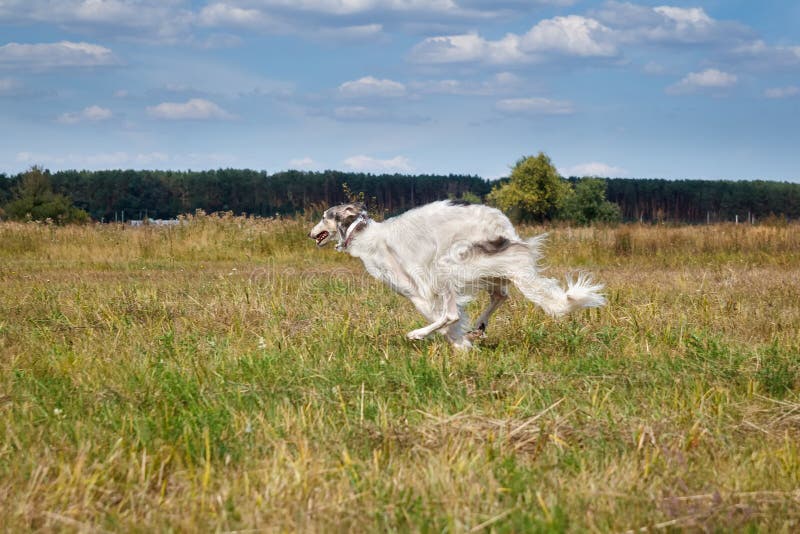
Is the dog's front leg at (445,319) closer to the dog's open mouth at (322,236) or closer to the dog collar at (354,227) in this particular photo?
the dog collar at (354,227)

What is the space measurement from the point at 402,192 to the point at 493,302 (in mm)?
95449

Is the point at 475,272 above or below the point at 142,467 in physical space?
above

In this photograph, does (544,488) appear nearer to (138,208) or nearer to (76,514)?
(76,514)

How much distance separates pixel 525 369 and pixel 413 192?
95.5 m

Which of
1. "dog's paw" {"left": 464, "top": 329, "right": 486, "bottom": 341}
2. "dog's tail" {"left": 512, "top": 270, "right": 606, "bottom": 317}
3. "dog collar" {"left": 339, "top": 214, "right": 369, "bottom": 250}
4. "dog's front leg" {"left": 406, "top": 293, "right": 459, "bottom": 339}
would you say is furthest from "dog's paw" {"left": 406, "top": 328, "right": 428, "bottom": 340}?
"dog collar" {"left": 339, "top": 214, "right": 369, "bottom": 250}

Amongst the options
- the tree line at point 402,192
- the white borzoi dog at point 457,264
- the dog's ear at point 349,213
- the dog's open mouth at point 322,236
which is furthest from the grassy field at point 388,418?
the tree line at point 402,192

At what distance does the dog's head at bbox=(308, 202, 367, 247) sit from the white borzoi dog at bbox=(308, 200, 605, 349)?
1.48 feet

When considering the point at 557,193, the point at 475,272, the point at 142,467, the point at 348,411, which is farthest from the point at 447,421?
the point at 557,193

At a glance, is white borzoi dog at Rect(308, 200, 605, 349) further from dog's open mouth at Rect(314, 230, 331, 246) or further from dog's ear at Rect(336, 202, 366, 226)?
dog's open mouth at Rect(314, 230, 331, 246)

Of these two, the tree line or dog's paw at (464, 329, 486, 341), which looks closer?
dog's paw at (464, 329, 486, 341)

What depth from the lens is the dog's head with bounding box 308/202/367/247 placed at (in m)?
7.62

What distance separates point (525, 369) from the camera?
6102 millimetres

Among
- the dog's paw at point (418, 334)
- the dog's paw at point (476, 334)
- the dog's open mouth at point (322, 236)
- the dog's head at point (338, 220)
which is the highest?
the dog's head at point (338, 220)

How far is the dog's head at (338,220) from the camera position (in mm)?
7617
